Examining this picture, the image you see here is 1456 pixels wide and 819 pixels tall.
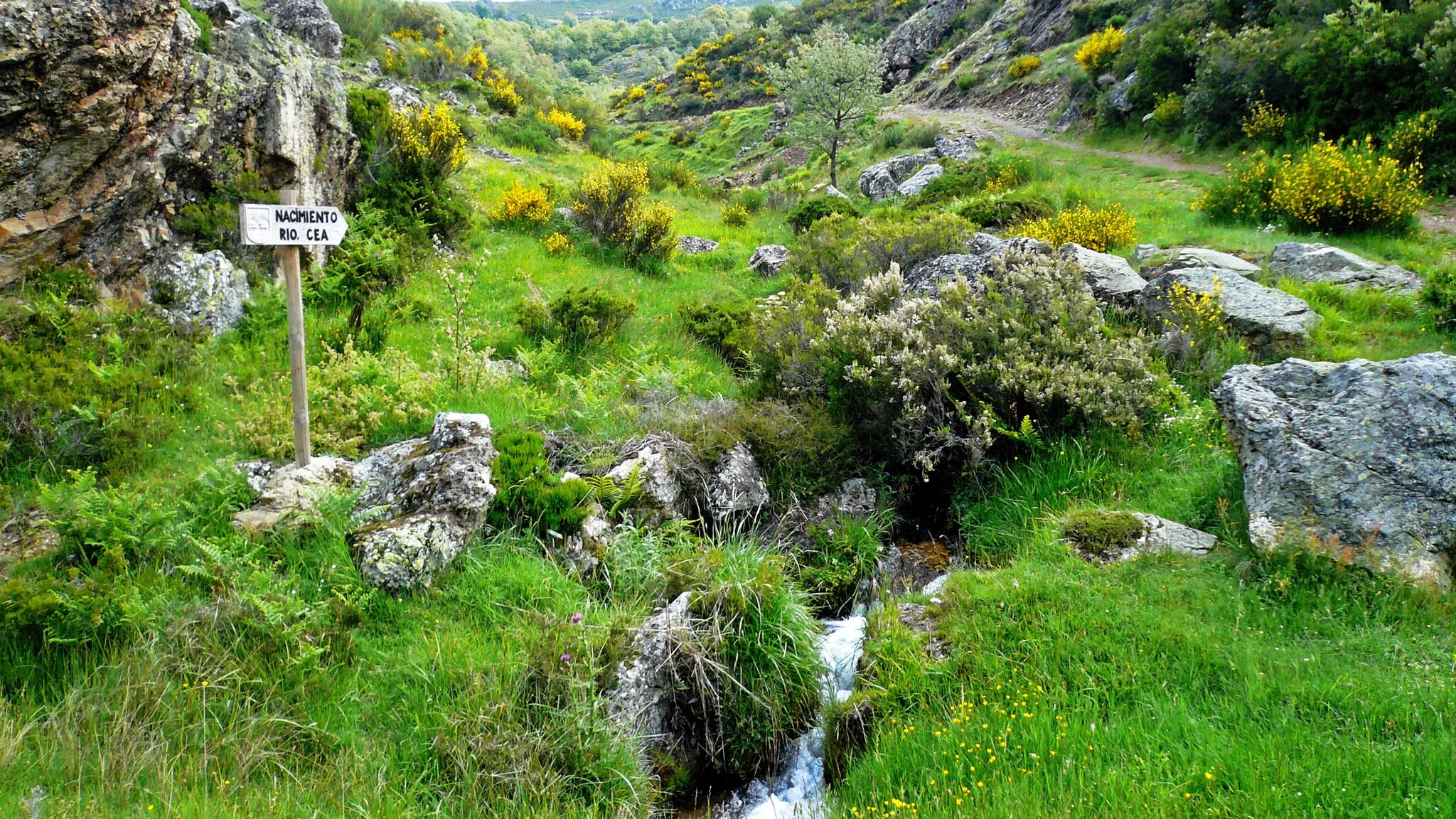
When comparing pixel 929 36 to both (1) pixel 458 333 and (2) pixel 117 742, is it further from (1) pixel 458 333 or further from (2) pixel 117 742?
(2) pixel 117 742

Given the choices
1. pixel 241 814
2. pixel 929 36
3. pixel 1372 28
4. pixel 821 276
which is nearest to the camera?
pixel 241 814

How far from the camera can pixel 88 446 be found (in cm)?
581

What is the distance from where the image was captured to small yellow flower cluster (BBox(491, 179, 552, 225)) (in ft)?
46.1

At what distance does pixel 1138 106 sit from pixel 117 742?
25.4m

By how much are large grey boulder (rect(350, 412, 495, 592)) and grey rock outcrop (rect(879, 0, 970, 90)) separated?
4823cm

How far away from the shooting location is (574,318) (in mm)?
9312

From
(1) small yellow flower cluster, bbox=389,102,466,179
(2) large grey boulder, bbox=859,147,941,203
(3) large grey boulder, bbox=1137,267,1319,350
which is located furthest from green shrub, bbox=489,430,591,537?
(2) large grey boulder, bbox=859,147,941,203

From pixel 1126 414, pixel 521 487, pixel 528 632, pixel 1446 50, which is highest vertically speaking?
pixel 1446 50

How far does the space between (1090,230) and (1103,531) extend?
7.43 meters

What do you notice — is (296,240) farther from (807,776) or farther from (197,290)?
(807,776)

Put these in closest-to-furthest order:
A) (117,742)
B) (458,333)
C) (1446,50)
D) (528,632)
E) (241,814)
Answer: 1. (241,814)
2. (117,742)
3. (528,632)
4. (458,333)
5. (1446,50)

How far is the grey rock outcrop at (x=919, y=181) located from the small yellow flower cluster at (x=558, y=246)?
959 centimetres

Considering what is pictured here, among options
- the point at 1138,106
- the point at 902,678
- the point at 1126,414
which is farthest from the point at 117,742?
the point at 1138,106

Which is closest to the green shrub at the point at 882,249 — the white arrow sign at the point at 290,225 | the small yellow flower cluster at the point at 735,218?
the white arrow sign at the point at 290,225
